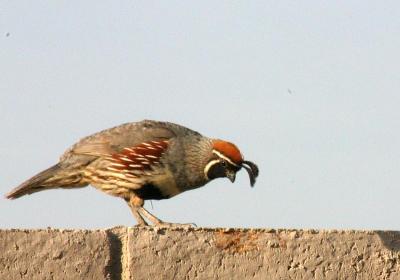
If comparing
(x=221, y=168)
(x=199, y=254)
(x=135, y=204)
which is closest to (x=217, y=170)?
(x=221, y=168)

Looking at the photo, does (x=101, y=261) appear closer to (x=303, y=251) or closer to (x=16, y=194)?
(x=303, y=251)

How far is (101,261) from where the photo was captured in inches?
227

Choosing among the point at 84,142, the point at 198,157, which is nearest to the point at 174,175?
the point at 198,157

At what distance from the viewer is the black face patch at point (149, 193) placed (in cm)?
1050

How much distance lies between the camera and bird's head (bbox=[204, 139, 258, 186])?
10828 mm

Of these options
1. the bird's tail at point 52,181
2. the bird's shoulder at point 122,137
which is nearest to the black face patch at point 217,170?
A: the bird's shoulder at point 122,137

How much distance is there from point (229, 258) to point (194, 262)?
0.69 ft

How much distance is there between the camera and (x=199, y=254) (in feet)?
19.2

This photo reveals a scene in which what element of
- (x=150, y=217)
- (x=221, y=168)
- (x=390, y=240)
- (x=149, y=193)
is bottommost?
(x=150, y=217)

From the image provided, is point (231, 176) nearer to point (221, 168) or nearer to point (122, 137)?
point (221, 168)

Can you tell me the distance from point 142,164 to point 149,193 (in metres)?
0.31

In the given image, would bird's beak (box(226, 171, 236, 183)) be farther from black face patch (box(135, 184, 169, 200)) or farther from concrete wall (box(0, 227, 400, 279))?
concrete wall (box(0, 227, 400, 279))

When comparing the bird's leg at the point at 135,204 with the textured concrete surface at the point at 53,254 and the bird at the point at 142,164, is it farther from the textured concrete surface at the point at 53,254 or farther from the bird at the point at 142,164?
the textured concrete surface at the point at 53,254

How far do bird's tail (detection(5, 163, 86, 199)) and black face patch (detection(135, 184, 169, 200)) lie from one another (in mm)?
678
